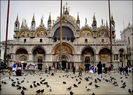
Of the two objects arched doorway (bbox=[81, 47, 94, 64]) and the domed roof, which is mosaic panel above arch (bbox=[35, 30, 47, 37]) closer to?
the domed roof

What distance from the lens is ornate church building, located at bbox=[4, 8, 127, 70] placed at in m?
34.2

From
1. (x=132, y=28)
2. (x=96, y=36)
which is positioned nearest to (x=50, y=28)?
(x=96, y=36)

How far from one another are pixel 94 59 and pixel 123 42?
9406 millimetres

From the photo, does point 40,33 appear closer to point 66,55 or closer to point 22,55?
point 22,55

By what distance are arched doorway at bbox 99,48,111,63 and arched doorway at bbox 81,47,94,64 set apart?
8.22ft

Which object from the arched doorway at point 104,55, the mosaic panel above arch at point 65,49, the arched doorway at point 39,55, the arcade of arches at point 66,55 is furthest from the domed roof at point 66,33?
the arched doorway at point 104,55

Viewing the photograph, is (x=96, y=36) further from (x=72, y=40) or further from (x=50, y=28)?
(x=50, y=28)

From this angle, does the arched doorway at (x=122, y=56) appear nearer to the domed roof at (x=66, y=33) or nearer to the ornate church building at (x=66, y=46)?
the ornate church building at (x=66, y=46)

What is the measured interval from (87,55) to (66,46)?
6545 millimetres

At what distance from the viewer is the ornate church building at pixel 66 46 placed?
1348 inches

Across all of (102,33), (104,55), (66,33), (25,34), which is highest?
(66,33)

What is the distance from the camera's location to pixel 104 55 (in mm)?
35062

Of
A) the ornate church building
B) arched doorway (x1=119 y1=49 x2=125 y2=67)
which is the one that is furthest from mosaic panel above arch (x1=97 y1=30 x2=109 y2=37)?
arched doorway (x1=119 y1=49 x2=125 y2=67)

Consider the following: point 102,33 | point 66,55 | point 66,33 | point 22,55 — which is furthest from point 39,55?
point 102,33
